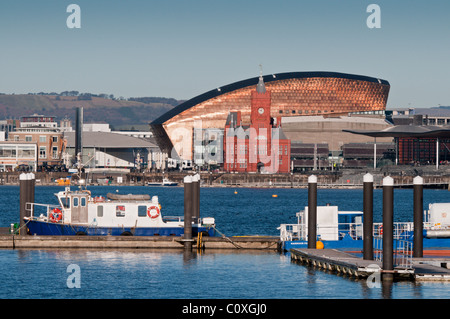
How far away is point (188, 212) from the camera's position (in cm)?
4591

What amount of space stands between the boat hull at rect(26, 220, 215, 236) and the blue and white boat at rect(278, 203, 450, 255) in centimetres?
531

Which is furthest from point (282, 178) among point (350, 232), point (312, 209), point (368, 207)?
point (368, 207)

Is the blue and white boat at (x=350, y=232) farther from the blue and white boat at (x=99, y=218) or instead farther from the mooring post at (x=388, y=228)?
the mooring post at (x=388, y=228)

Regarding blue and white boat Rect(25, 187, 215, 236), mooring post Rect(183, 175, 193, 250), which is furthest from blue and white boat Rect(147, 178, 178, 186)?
mooring post Rect(183, 175, 193, 250)

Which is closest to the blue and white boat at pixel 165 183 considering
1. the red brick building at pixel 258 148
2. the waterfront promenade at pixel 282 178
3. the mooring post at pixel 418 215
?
the waterfront promenade at pixel 282 178

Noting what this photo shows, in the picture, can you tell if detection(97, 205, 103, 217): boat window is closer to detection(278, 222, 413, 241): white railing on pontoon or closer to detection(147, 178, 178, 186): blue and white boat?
detection(278, 222, 413, 241): white railing on pontoon

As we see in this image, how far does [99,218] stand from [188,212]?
634 centimetres

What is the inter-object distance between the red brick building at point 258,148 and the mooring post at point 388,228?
152 metres


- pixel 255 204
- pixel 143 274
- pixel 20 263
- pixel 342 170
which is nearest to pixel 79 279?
pixel 143 274

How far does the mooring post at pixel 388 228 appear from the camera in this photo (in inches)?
1446

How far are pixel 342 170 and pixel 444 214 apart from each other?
144 m

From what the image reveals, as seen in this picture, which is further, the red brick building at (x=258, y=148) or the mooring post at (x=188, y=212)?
the red brick building at (x=258, y=148)

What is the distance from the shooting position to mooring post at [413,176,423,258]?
41.1 m
